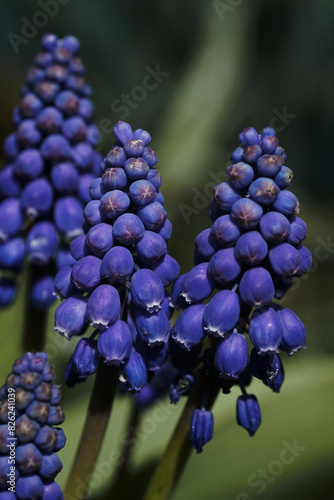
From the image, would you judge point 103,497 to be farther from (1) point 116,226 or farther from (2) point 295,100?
(2) point 295,100

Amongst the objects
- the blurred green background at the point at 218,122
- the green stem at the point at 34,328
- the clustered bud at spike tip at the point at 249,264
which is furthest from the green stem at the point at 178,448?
the green stem at the point at 34,328

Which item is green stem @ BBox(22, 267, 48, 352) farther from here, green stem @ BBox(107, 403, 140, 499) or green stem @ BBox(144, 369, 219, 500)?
green stem @ BBox(144, 369, 219, 500)

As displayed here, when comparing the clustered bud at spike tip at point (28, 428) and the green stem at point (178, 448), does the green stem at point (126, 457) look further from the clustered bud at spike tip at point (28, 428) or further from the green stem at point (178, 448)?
the clustered bud at spike tip at point (28, 428)

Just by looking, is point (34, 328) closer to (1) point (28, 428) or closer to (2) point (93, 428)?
(2) point (93, 428)

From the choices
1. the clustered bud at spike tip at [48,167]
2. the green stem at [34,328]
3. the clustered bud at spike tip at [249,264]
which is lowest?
the green stem at [34,328]

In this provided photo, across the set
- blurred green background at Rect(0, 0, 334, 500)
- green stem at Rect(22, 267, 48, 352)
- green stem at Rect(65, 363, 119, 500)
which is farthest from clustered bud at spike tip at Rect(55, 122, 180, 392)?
blurred green background at Rect(0, 0, 334, 500)

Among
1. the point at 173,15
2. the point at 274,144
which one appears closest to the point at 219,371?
the point at 274,144
